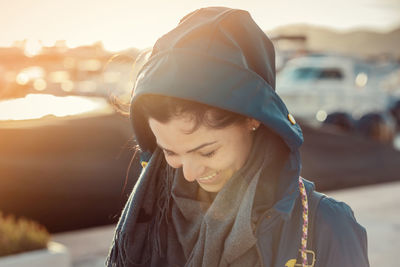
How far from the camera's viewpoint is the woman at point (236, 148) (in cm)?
158

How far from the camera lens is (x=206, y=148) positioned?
167 cm

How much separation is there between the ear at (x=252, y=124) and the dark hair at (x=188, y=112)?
0.06m

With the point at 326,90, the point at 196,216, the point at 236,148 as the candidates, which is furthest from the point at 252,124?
the point at 326,90

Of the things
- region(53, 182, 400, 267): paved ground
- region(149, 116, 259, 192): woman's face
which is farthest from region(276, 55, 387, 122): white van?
region(149, 116, 259, 192): woman's face

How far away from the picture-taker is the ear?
1.73m

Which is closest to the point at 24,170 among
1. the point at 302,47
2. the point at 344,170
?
the point at 344,170

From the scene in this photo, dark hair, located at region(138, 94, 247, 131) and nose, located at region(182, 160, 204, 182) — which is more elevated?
dark hair, located at region(138, 94, 247, 131)

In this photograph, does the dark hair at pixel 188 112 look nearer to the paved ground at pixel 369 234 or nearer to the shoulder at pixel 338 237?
the shoulder at pixel 338 237

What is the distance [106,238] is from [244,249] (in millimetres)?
4800

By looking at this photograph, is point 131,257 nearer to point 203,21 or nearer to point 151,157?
point 151,157

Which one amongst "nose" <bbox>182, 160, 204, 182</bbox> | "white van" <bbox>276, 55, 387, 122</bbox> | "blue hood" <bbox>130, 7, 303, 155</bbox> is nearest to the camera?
"blue hood" <bbox>130, 7, 303, 155</bbox>

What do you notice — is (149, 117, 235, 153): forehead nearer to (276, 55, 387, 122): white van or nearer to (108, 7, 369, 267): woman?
(108, 7, 369, 267): woman

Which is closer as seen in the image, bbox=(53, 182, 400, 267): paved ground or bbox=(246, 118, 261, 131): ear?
bbox=(246, 118, 261, 131): ear

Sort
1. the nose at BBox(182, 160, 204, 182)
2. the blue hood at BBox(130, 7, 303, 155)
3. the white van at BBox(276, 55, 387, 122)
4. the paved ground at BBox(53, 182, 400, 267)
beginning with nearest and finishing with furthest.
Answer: the blue hood at BBox(130, 7, 303, 155) < the nose at BBox(182, 160, 204, 182) < the paved ground at BBox(53, 182, 400, 267) < the white van at BBox(276, 55, 387, 122)
